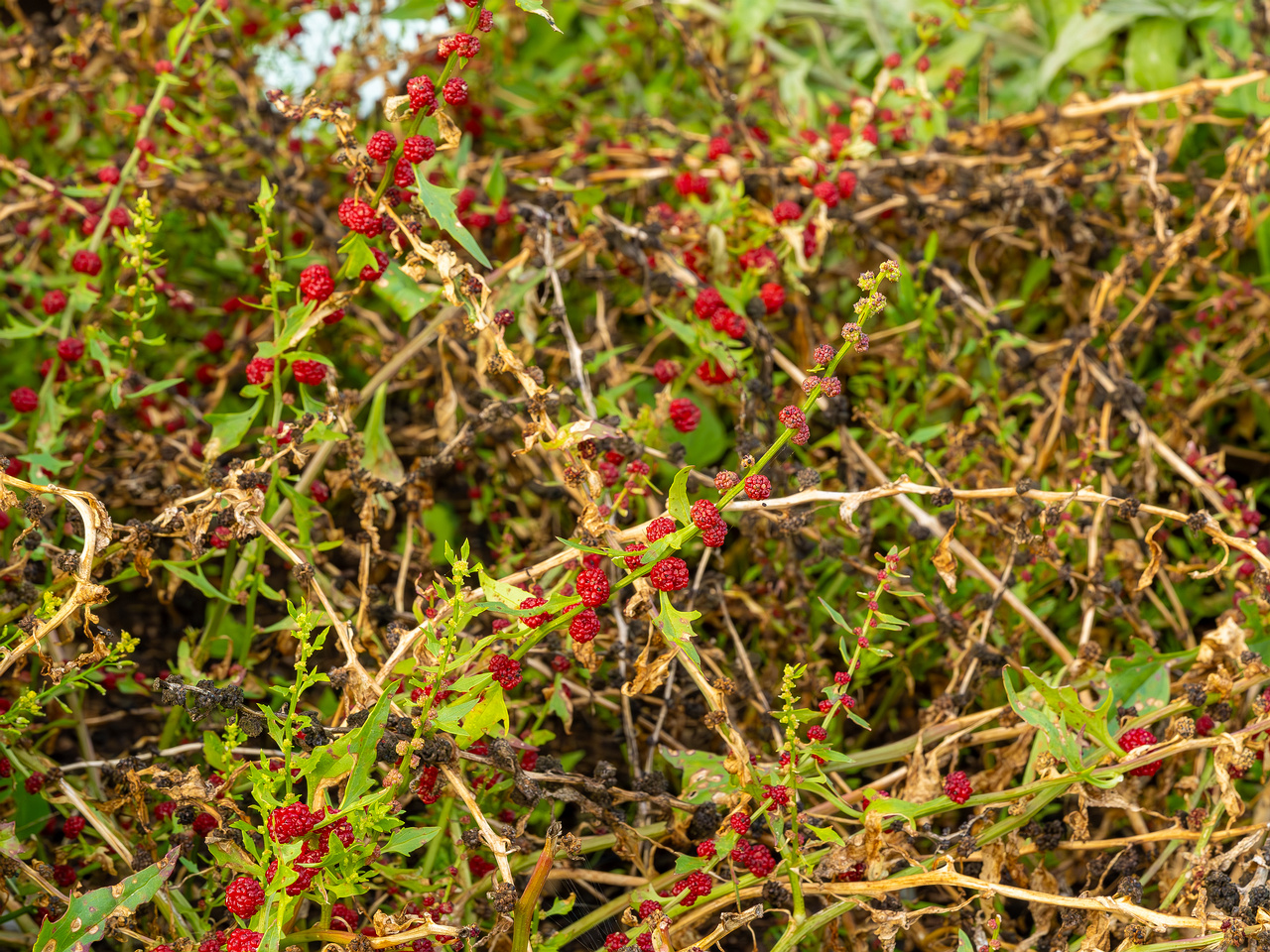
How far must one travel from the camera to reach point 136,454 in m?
2.26

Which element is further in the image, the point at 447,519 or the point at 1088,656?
the point at 447,519

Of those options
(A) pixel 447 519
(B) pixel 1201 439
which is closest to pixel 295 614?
(A) pixel 447 519

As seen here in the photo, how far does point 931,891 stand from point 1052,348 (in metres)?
1.31

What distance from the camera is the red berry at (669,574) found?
4.67ft

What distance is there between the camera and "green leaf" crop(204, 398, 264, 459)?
178 cm

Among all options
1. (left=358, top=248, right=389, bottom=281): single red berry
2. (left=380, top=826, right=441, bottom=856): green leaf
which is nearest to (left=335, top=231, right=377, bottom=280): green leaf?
(left=358, top=248, right=389, bottom=281): single red berry

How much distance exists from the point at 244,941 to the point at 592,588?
0.65 meters

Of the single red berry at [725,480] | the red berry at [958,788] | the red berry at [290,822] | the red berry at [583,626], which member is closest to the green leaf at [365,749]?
the red berry at [290,822]

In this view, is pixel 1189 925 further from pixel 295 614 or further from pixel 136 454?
pixel 136 454

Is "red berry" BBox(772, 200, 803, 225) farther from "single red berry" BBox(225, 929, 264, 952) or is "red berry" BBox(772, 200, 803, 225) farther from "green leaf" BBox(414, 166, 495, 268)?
"single red berry" BBox(225, 929, 264, 952)

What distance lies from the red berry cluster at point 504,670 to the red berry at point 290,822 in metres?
0.31

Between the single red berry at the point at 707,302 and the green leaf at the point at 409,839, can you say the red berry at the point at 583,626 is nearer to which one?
the green leaf at the point at 409,839

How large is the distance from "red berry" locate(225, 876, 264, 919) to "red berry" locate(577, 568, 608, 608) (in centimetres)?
60

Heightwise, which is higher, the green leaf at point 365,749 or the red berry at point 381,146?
the red berry at point 381,146
